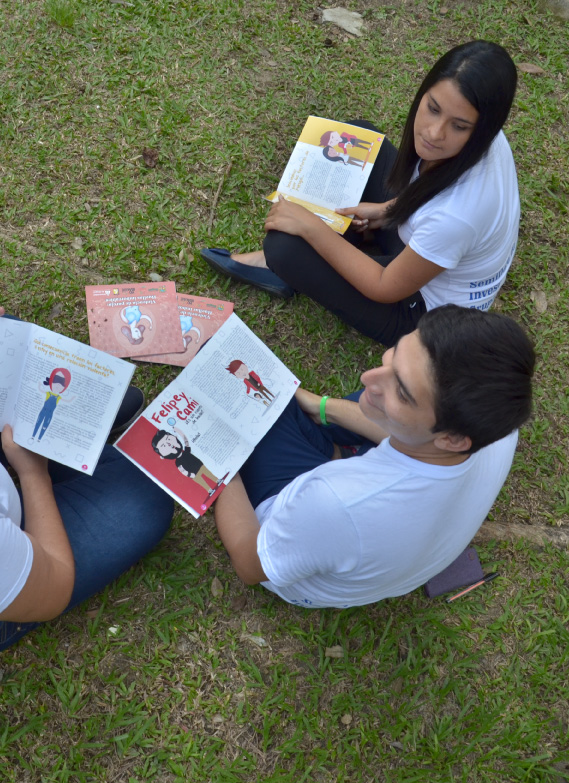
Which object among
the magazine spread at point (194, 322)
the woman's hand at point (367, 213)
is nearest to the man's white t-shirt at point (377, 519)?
the magazine spread at point (194, 322)

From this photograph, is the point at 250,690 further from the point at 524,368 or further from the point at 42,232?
the point at 42,232

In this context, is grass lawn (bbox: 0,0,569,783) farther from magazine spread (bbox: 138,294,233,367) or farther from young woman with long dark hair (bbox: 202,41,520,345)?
young woman with long dark hair (bbox: 202,41,520,345)

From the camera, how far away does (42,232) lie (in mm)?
2869

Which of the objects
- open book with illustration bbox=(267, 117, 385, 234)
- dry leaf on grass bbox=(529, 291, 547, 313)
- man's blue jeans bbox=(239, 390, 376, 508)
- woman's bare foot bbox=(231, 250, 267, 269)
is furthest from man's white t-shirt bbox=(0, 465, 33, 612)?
dry leaf on grass bbox=(529, 291, 547, 313)

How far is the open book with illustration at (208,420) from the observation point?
2225 millimetres

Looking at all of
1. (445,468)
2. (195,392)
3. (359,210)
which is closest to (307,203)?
(359,210)

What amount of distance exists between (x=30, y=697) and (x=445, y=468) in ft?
5.78

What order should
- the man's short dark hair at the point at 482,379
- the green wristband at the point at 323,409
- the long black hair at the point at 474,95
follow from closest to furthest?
the man's short dark hair at the point at 482,379 → the long black hair at the point at 474,95 → the green wristband at the point at 323,409

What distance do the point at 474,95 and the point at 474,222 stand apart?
1.34 ft

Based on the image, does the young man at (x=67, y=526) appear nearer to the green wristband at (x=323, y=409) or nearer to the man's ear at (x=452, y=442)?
the green wristband at (x=323, y=409)

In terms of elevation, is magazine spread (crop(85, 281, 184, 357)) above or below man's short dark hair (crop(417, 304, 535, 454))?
below

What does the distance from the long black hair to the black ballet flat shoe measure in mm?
763

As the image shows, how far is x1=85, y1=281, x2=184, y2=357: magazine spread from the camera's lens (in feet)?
8.73

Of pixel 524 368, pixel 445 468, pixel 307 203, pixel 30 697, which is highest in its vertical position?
pixel 524 368
